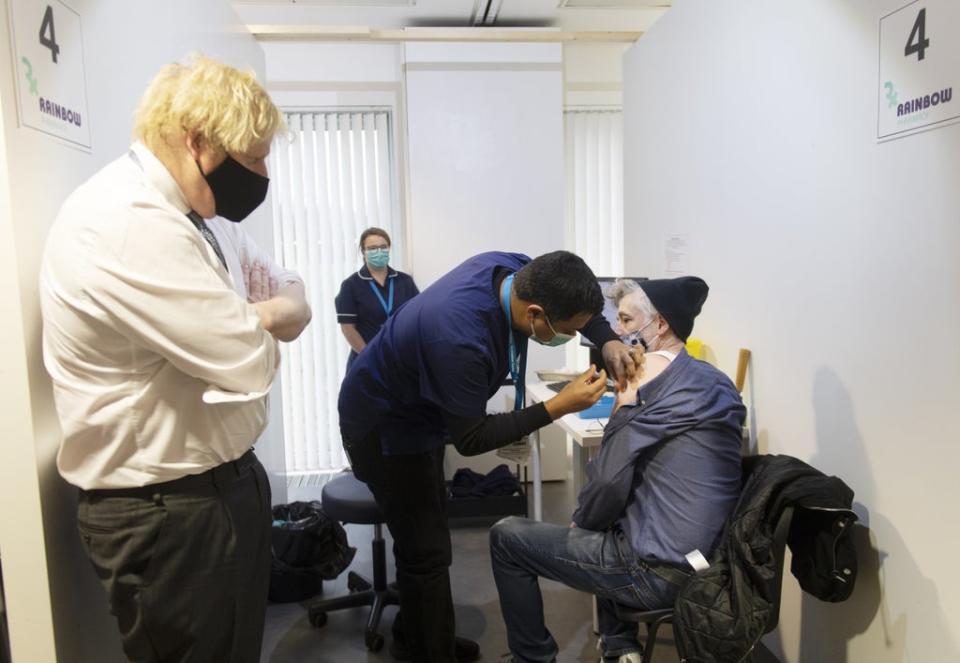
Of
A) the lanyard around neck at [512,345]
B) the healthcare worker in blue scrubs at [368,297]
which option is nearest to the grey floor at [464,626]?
the lanyard around neck at [512,345]

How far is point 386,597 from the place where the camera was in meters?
2.68

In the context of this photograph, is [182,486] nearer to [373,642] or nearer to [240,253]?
[240,253]

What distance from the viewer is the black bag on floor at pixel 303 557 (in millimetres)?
2861

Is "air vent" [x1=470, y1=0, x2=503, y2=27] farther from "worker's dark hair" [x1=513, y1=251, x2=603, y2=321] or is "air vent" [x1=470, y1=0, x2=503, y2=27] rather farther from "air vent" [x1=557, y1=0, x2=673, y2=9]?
"worker's dark hair" [x1=513, y1=251, x2=603, y2=321]

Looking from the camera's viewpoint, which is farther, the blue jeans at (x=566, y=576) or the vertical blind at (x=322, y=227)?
the vertical blind at (x=322, y=227)

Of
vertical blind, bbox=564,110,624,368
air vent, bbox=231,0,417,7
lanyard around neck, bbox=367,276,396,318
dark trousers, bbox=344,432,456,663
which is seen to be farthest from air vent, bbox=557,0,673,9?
dark trousers, bbox=344,432,456,663

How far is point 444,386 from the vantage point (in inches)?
66.1

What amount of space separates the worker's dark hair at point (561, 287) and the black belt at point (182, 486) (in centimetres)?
81

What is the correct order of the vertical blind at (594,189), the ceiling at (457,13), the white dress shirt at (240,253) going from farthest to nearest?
1. the vertical blind at (594,189)
2. the ceiling at (457,13)
3. the white dress shirt at (240,253)

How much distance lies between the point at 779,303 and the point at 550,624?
148cm

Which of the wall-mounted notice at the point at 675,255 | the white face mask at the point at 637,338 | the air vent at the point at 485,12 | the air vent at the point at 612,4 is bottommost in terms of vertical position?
the white face mask at the point at 637,338

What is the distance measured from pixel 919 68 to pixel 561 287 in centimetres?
97

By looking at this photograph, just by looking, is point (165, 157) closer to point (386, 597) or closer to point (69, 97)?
point (69, 97)

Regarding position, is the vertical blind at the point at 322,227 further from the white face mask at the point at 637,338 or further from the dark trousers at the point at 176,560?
the dark trousers at the point at 176,560
